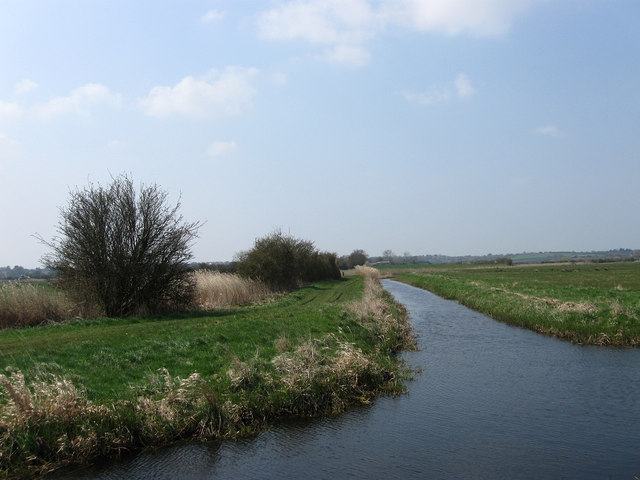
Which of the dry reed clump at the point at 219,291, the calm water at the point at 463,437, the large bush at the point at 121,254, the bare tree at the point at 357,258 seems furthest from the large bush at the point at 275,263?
the bare tree at the point at 357,258

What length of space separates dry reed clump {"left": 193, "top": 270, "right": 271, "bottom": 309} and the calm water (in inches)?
582

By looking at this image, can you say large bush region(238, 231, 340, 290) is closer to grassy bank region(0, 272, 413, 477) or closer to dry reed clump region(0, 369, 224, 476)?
grassy bank region(0, 272, 413, 477)

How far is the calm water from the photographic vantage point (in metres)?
8.22

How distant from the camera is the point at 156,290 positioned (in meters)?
23.1

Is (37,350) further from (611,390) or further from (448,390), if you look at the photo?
(611,390)

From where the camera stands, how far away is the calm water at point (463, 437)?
822 centimetres

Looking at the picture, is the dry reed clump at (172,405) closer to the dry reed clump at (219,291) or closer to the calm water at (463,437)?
the calm water at (463,437)

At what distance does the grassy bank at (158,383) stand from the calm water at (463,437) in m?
0.46

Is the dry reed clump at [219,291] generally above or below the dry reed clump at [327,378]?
above

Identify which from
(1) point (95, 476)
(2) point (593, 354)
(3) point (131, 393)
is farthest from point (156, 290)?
(2) point (593, 354)

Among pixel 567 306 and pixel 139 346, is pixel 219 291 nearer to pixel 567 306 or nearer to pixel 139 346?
pixel 139 346

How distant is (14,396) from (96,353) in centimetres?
424

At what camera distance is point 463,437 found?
958 centimetres

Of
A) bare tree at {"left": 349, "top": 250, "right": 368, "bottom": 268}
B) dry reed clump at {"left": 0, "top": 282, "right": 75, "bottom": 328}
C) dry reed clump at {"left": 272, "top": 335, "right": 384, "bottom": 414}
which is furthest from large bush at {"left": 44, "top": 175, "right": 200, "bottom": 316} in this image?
bare tree at {"left": 349, "top": 250, "right": 368, "bottom": 268}
